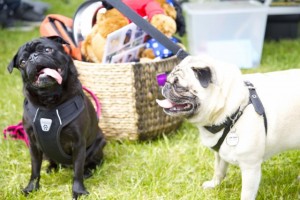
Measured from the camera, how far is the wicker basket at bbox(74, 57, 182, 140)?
263cm

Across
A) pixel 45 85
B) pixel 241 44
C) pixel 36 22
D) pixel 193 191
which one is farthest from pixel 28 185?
pixel 36 22

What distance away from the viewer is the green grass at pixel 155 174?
2203 millimetres

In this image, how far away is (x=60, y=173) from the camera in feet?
8.09

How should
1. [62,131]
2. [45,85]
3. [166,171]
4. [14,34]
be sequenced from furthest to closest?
[14,34]
[166,171]
[62,131]
[45,85]

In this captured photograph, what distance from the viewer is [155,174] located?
7.83ft

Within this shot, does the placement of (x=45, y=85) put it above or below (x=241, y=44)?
above

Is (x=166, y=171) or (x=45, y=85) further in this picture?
(x=166, y=171)

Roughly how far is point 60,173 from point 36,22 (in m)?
4.27

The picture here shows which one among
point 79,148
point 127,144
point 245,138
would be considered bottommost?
point 127,144

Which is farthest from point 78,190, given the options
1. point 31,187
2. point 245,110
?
point 245,110

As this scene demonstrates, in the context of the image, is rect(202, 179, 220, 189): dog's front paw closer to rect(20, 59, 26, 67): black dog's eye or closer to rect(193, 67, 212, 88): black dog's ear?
rect(193, 67, 212, 88): black dog's ear

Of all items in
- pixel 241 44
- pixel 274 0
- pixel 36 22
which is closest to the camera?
pixel 241 44

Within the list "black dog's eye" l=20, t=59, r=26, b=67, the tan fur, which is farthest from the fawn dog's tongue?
the tan fur

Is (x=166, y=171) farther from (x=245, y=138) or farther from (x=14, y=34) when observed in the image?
(x=14, y=34)
